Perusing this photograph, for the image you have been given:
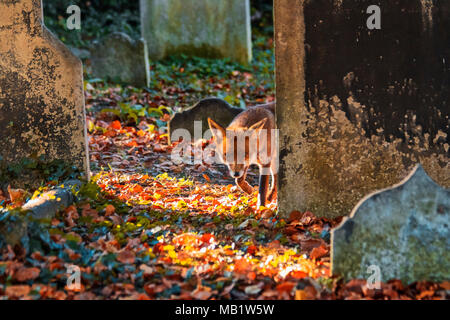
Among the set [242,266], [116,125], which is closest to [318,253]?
[242,266]

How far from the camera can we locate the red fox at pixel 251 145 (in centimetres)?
544

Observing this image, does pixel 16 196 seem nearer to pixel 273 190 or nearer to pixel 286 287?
pixel 273 190

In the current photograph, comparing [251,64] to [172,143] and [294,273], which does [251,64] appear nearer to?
[172,143]

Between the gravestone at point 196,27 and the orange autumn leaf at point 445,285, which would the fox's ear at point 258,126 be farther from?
the gravestone at point 196,27

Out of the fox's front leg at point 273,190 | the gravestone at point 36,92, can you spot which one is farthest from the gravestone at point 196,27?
the fox's front leg at point 273,190

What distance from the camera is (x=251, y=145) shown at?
216 inches

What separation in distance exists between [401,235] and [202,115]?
519 centimetres

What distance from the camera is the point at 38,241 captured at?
397cm

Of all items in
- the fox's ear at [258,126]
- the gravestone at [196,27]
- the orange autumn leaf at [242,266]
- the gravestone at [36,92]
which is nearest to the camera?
the orange autumn leaf at [242,266]

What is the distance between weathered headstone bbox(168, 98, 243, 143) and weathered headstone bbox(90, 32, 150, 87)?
10.6 feet

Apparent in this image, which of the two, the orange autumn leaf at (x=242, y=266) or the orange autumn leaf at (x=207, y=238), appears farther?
the orange autumn leaf at (x=207, y=238)

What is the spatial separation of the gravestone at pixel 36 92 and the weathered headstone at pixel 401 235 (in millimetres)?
3073

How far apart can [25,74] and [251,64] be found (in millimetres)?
9500
